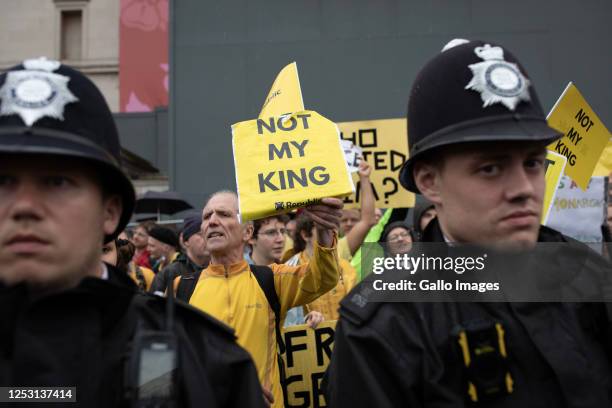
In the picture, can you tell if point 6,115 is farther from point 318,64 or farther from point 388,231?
point 318,64

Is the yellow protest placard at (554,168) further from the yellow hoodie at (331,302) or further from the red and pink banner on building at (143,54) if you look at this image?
the red and pink banner on building at (143,54)

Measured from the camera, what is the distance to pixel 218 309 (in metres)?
4.22

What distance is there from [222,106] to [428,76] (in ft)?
36.2

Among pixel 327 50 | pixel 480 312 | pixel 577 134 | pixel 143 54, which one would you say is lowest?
pixel 480 312

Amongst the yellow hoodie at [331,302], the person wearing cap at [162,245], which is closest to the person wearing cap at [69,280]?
the yellow hoodie at [331,302]

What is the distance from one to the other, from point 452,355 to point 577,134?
103 inches

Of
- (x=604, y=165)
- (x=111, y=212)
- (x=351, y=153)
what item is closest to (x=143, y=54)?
(x=351, y=153)

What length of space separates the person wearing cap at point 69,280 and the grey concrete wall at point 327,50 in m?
10.8

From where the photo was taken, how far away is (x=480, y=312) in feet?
6.75

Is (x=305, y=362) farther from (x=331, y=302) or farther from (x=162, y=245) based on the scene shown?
(x=162, y=245)

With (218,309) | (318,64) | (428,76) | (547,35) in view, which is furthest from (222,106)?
(428,76)

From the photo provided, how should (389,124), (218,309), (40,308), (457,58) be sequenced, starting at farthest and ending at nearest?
(389,124) < (218,309) < (457,58) < (40,308)

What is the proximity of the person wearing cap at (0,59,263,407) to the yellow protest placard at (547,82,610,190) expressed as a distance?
277cm

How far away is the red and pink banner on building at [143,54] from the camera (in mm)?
26141
